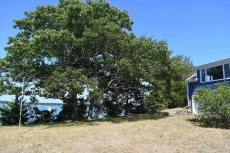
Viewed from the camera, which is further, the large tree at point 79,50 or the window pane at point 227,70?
the window pane at point 227,70

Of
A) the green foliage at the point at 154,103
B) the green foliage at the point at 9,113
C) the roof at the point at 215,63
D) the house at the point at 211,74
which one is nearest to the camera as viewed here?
the roof at the point at 215,63

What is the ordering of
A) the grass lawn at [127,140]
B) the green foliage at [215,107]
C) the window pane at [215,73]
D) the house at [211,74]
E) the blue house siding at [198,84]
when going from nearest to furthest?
the grass lawn at [127,140], the green foliage at [215,107], the house at [211,74], the window pane at [215,73], the blue house siding at [198,84]

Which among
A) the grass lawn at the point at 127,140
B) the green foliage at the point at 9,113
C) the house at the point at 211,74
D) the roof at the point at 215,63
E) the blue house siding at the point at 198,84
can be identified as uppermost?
the roof at the point at 215,63

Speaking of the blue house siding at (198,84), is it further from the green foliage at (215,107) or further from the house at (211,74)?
the green foliage at (215,107)

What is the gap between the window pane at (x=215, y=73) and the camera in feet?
57.9

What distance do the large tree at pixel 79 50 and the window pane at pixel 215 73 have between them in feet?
13.1

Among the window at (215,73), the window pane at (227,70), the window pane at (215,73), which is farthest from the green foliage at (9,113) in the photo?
the window pane at (227,70)

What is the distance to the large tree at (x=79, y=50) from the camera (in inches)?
559

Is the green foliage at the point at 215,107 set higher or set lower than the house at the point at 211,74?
lower

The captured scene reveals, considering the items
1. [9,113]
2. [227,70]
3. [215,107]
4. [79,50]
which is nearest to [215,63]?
[227,70]

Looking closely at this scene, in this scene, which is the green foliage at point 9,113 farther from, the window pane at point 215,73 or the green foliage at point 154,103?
the window pane at point 215,73

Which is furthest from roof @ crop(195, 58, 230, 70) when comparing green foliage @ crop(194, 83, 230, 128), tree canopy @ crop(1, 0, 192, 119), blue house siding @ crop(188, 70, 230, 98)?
green foliage @ crop(194, 83, 230, 128)

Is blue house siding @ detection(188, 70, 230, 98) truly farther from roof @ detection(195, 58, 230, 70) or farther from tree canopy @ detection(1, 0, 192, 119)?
tree canopy @ detection(1, 0, 192, 119)

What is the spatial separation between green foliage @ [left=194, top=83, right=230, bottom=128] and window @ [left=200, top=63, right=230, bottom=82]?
382 cm
